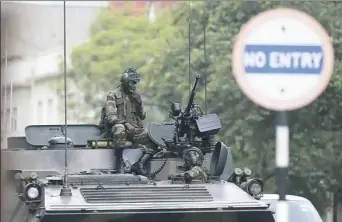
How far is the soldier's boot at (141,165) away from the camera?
11.9 m

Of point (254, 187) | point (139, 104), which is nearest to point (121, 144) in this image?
point (139, 104)

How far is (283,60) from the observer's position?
7.45 meters

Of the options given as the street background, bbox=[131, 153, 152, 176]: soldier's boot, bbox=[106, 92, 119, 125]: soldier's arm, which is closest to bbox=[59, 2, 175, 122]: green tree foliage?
the street background

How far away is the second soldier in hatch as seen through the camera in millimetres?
12359

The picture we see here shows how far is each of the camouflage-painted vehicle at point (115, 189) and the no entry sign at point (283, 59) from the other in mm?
2877

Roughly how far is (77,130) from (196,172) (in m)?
3.23

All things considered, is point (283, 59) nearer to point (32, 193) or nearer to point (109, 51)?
point (32, 193)

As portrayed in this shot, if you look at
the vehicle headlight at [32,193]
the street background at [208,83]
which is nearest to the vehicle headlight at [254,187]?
the vehicle headlight at [32,193]

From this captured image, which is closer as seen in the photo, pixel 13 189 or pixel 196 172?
pixel 196 172

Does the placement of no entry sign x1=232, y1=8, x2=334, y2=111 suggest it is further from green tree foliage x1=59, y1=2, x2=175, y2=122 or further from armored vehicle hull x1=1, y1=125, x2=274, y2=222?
green tree foliage x1=59, y1=2, x2=175, y2=122

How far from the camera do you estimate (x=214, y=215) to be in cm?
1014


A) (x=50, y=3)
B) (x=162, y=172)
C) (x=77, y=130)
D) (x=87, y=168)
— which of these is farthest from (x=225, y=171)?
(x=50, y=3)

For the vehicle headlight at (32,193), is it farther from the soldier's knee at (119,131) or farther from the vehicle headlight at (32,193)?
the soldier's knee at (119,131)

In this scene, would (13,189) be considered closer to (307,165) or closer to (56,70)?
(307,165)
